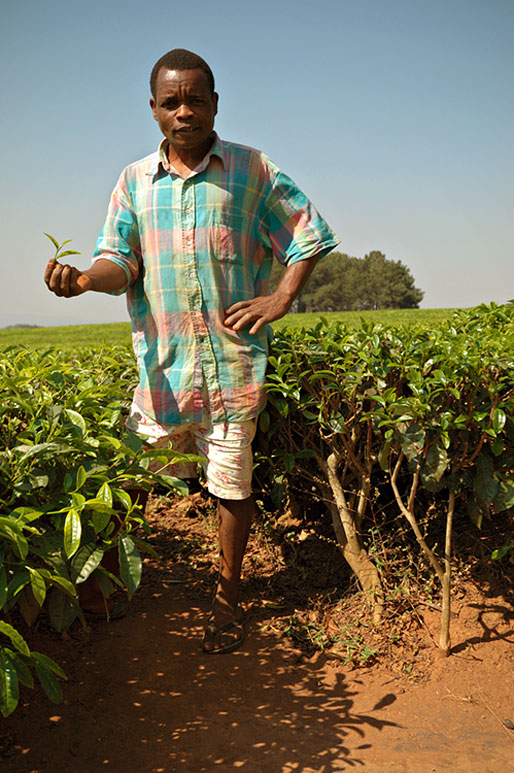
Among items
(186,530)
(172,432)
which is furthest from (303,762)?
(186,530)

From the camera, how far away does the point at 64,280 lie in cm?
257

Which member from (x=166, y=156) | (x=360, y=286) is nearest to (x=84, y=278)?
(x=166, y=156)

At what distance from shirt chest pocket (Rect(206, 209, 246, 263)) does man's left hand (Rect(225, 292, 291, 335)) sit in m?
0.21

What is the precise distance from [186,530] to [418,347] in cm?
214

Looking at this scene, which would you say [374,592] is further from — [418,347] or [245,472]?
[418,347]

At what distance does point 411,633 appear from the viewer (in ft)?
10.2

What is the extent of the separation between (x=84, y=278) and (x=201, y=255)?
0.53 metres

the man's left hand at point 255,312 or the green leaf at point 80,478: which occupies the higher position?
the man's left hand at point 255,312

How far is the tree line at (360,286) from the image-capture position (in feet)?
237

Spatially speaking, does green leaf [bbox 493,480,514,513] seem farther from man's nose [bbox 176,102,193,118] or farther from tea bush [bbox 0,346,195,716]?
man's nose [bbox 176,102,193,118]

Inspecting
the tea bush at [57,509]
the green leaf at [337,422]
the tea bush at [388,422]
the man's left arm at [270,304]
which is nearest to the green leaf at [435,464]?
the tea bush at [388,422]

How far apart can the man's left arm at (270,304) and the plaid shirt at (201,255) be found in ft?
0.14

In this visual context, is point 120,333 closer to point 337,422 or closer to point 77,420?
point 337,422

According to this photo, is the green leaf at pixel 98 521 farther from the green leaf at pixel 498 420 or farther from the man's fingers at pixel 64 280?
the green leaf at pixel 498 420
